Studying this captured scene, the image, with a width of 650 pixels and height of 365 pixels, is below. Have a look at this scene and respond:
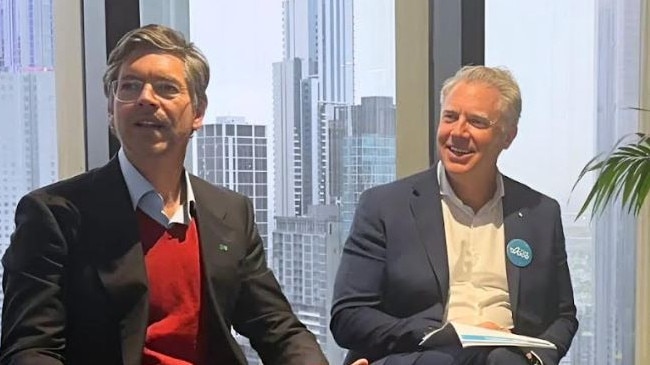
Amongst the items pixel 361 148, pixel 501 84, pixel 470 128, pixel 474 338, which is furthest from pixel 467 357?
pixel 361 148

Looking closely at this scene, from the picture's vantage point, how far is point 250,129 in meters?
2.76

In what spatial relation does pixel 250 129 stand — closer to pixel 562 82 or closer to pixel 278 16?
pixel 278 16

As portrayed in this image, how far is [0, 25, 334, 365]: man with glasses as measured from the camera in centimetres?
162

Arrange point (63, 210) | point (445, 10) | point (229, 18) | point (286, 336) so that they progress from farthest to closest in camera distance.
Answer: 1. point (445, 10)
2. point (229, 18)
3. point (286, 336)
4. point (63, 210)

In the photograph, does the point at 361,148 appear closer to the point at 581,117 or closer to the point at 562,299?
the point at 581,117

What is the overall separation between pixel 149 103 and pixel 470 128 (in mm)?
944

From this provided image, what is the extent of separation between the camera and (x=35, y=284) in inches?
63.1

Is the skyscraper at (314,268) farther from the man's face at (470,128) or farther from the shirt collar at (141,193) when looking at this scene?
the shirt collar at (141,193)

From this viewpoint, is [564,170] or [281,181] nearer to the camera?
[281,181]

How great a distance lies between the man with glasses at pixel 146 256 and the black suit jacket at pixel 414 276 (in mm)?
315

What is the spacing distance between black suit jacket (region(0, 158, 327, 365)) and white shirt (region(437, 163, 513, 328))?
57cm

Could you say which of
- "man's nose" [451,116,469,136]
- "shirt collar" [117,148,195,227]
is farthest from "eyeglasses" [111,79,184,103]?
"man's nose" [451,116,469,136]

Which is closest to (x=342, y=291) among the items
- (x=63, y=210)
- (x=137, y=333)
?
(x=137, y=333)

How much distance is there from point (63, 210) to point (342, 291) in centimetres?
84
